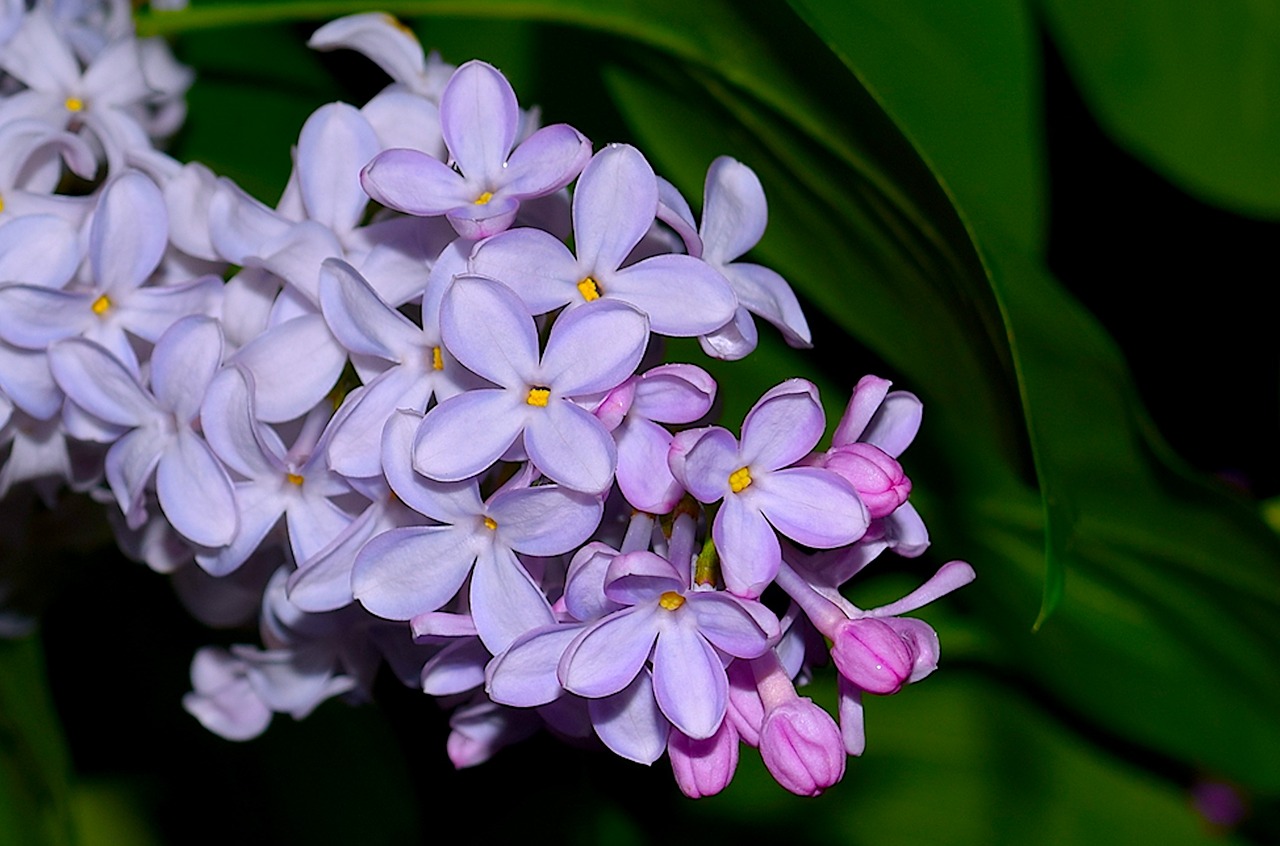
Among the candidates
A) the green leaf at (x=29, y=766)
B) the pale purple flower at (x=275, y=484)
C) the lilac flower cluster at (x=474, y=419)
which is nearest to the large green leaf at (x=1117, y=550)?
the lilac flower cluster at (x=474, y=419)

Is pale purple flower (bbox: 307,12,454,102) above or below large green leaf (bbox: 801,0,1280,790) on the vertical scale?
above

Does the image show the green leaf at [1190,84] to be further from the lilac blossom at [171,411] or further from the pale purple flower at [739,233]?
the lilac blossom at [171,411]

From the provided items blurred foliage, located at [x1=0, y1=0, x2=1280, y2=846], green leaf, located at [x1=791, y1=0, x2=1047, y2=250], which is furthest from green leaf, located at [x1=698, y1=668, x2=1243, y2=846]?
green leaf, located at [x1=791, y1=0, x2=1047, y2=250]

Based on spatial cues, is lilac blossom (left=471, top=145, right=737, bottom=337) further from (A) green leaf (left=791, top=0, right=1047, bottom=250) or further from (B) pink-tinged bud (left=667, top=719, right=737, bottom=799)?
(A) green leaf (left=791, top=0, right=1047, bottom=250)

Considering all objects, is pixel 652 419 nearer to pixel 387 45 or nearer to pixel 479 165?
pixel 479 165

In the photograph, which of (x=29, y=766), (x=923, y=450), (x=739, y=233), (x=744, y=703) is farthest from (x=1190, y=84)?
(x=29, y=766)

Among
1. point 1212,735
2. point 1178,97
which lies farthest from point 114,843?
point 1178,97

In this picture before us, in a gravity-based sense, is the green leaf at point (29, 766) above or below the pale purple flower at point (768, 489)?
below
